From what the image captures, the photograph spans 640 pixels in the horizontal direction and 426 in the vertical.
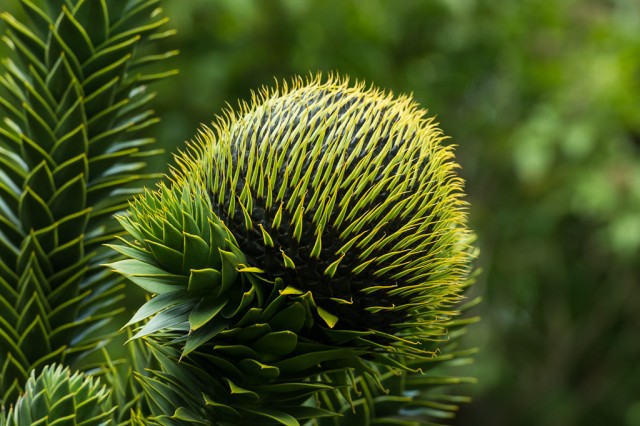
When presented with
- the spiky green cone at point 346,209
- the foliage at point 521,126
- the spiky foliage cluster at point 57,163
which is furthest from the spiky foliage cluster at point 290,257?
the foliage at point 521,126

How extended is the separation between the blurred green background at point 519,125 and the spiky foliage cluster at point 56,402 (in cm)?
331

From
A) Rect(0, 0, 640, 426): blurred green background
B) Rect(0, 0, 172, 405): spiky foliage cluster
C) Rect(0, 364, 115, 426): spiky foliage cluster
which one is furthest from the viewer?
Rect(0, 0, 640, 426): blurred green background

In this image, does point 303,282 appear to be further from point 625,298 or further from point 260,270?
point 625,298

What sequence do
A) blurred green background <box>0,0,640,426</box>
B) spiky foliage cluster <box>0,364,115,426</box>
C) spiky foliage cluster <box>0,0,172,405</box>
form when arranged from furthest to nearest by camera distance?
1. blurred green background <box>0,0,640,426</box>
2. spiky foliage cluster <box>0,0,172,405</box>
3. spiky foliage cluster <box>0,364,115,426</box>

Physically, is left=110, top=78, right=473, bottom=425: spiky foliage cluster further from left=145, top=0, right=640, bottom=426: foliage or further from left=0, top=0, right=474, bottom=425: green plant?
left=145, top=0, right=640, bottom=426: foliage

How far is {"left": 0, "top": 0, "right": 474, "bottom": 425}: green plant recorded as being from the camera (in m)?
1.16

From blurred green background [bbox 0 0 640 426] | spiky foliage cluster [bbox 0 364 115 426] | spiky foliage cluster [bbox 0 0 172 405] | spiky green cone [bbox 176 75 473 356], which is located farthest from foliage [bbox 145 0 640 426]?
spiky foliage cluster [bbox 0 364 115 426]

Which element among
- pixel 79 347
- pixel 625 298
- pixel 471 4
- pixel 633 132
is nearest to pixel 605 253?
pixel 625 298

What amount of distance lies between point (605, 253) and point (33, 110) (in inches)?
240

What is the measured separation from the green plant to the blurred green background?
297 centimetres

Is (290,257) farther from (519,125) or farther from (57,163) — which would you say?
(519,125)

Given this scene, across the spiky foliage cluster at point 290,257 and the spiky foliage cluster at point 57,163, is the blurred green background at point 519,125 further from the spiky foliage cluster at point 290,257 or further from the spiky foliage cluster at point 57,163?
the spiky foliage cluster at point 290,257

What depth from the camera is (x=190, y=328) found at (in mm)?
1133

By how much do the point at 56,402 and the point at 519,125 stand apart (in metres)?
5.22
